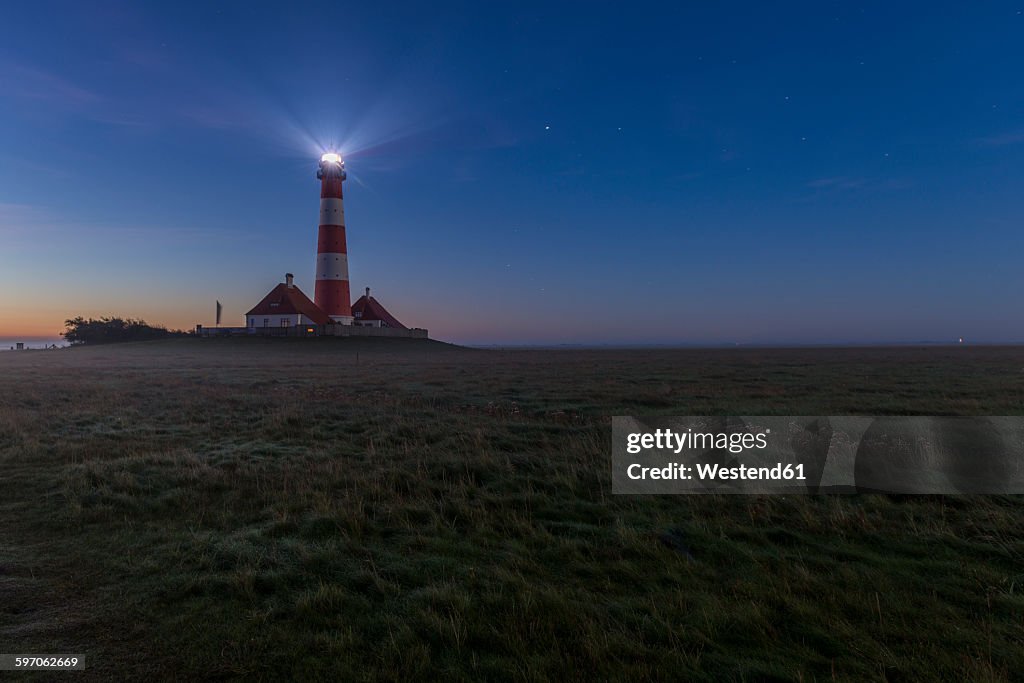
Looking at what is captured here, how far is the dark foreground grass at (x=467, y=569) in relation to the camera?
385 centimetres

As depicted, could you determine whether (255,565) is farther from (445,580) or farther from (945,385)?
(945,385)

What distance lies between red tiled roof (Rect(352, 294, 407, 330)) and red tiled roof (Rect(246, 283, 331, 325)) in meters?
11.6

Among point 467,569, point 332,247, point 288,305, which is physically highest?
point 332,247

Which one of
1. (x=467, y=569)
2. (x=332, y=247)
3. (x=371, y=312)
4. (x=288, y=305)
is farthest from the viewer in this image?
(x=371, y=312)

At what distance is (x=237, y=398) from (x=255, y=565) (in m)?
14.9

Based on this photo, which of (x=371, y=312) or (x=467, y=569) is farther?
(x=371, y=312)

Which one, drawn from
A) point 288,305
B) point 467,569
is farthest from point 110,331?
point 467,569

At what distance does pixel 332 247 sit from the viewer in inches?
2394

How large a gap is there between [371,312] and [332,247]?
63.5 feet

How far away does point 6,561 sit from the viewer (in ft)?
17.5

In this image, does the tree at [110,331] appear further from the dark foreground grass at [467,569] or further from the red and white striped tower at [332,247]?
the dark foreground grass at [467,569]

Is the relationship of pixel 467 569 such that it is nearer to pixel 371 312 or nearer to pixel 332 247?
pixel 332 247

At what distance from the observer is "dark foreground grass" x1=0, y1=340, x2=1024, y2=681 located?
12.6ft

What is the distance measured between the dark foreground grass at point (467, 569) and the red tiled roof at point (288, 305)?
54325mm
